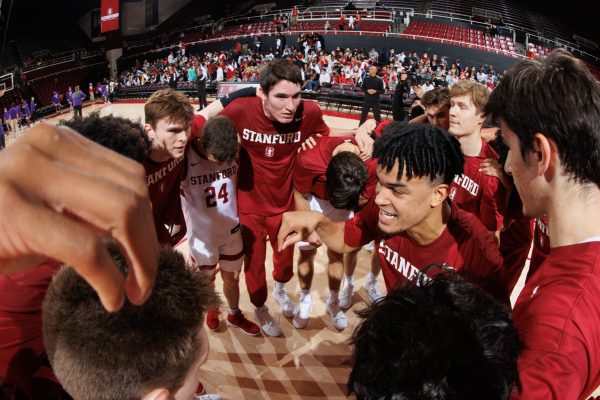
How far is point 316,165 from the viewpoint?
10.8 ft

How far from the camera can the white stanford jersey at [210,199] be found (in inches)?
125

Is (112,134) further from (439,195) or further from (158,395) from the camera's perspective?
(439,195)

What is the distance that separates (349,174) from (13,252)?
2.51 metres

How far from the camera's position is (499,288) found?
1.88m

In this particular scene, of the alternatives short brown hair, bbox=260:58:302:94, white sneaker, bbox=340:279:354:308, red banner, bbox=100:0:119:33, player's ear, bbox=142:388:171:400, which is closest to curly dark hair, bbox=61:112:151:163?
player's ear, bbox=142:388:171:400

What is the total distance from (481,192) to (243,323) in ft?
7.40

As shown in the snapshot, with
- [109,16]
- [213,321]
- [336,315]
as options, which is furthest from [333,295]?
[109,16]

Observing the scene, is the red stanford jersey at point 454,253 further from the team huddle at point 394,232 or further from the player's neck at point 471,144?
the player's neck at point 471,144

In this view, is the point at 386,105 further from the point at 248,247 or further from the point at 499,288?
the point at 499,288

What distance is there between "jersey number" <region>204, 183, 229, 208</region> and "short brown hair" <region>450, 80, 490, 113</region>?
198 centimetres

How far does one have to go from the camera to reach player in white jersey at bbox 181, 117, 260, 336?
10.3 feet

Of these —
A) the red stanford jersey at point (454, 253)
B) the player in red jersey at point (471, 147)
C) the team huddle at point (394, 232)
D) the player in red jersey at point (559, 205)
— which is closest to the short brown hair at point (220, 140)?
the team huddle at point (394, 232)

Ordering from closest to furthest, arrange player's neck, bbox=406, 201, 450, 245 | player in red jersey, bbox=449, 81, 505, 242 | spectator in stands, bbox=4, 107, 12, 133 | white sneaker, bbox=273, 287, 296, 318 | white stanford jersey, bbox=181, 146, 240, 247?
1. player's neck, bbox=406, 201, 450, 245
2. player in red jersey, bbox=449, 81, 505, 242
3. white stanford jersey, bbox=181, 146, 240, 247
4. white sneaker, bbox=273, 287, 296, 318
5. spectator in stands, bbox=4, 107, 12, 133

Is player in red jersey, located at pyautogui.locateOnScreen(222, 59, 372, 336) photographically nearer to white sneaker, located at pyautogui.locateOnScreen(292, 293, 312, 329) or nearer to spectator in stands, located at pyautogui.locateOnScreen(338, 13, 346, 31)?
white sneaker, located at pyautogui.locateOnScreen(292, 293, 312, 329)
